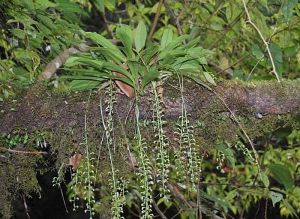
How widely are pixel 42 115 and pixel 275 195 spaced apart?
55.3 inches

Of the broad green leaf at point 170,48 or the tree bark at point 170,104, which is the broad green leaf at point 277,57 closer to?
the tree bark at point 170,104

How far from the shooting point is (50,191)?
15.7ft

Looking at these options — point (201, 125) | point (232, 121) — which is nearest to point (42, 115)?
point (201, 125)

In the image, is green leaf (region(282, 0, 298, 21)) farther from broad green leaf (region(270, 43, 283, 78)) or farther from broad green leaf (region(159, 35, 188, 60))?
broad green leaf (region(159, 35, 188, 60))

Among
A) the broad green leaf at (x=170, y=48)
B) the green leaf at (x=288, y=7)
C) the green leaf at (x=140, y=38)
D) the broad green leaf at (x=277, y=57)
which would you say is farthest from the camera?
the broad green leaf at (x=277, y=57)

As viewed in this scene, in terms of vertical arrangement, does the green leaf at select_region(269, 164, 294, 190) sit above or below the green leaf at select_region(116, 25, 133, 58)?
below

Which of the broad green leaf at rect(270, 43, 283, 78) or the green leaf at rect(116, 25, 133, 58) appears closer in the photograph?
the green leaf at rect(116, 25, 133, 58)

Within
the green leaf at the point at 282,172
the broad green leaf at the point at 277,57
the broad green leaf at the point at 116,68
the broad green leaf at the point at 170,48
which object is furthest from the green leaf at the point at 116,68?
the green leaf at the point at 282,172

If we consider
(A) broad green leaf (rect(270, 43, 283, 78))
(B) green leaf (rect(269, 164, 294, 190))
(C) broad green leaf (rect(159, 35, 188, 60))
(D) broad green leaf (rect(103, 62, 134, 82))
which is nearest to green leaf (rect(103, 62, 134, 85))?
(D) broad green leaf (rect(103, 62, 134, 82))

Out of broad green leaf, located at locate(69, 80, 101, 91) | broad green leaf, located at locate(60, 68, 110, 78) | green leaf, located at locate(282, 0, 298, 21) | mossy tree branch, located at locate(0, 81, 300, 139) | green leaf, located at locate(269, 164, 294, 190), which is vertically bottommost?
green leaf, located at locate(269, 164, 294, 190)

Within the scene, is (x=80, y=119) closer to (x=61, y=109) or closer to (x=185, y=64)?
(x=61, y=109)

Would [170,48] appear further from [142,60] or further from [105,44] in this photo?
[105,44]

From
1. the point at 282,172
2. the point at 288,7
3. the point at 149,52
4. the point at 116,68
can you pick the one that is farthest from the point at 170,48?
the point at 282,172

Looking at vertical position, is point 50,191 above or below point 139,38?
below
